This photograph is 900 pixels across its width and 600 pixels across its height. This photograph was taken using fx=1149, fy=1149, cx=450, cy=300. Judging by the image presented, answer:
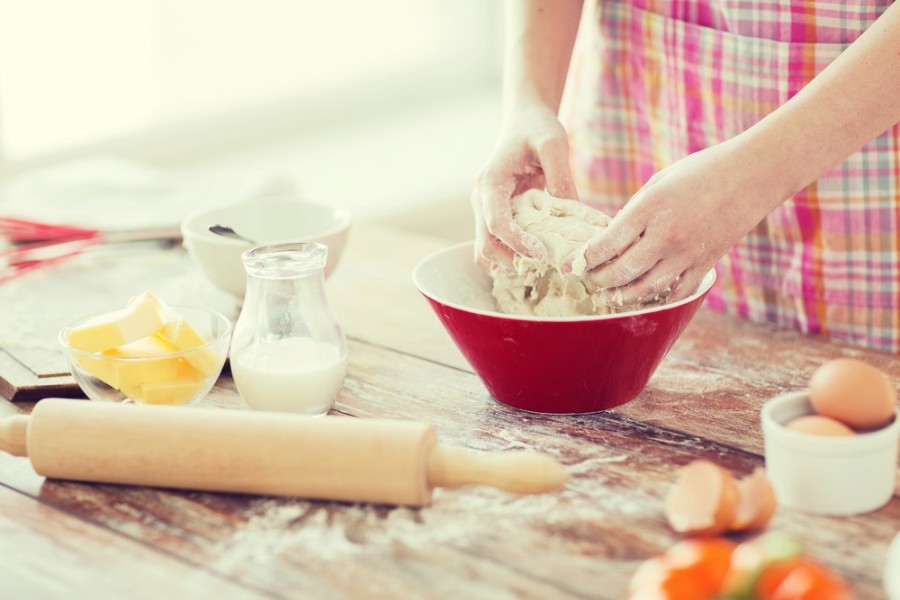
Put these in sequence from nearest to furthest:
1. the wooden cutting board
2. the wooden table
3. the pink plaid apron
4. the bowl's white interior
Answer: the wooden table < the wooden cutting board < the pink plaid apron < the bowl's white interior

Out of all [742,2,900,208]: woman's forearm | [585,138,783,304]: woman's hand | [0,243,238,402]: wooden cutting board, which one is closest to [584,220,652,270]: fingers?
[585,138,783,304]: woman's hand

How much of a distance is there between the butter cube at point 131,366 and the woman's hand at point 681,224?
0.45m

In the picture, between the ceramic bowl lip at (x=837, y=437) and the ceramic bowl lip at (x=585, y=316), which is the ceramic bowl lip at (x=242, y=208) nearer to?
the ceramic bowl lip at (x=585, y=316)

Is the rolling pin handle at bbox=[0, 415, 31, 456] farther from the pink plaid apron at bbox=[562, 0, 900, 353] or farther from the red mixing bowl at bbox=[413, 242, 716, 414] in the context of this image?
the pink plaid apron at bbox=[562, 0, 900, 353]

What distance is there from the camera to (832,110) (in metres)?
1.22

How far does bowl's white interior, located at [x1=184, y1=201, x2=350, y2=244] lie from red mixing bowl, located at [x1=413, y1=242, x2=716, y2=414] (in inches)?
15.2

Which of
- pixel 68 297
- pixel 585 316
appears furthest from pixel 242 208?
pixel 585 316

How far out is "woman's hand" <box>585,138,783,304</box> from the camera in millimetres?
1162

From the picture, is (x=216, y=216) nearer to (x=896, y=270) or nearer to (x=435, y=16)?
(x=896, y=270)

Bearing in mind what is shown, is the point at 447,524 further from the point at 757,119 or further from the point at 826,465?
the point at 757,119

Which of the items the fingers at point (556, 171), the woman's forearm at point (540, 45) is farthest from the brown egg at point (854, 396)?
the woman's forearm at point (540, 45)

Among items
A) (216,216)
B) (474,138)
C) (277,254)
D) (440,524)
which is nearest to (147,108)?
(474,138)

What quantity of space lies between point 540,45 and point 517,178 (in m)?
0.28

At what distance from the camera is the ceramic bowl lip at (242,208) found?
149cm
